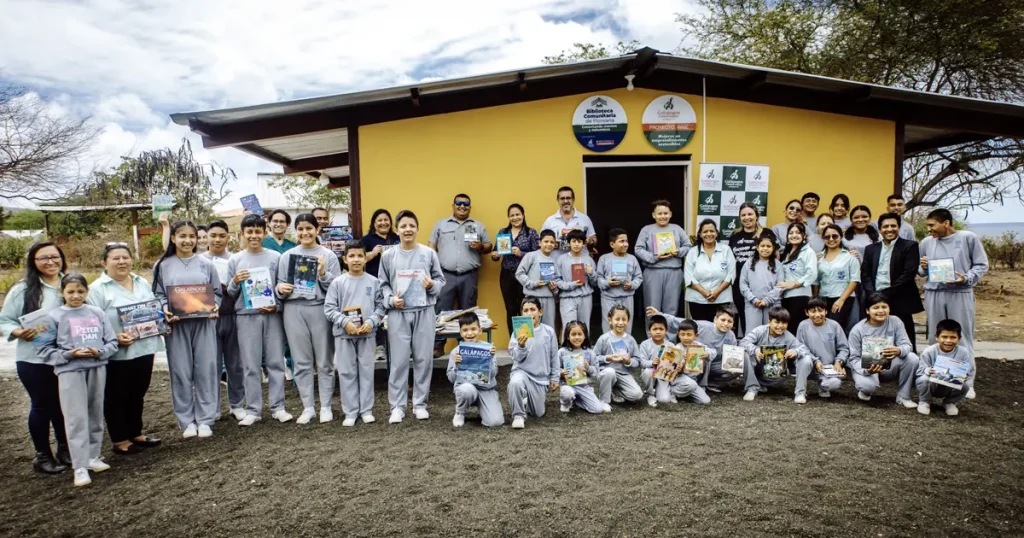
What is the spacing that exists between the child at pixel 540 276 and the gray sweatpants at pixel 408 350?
144cm

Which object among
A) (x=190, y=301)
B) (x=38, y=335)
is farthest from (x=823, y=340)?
(x=38, y=335)

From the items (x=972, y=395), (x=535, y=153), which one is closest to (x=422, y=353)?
(x=535, y=153)

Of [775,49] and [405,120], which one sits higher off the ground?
[775,49]

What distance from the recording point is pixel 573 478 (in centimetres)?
366

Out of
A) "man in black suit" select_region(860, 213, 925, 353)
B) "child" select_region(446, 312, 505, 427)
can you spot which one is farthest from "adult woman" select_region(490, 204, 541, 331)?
"man in black suit" select_region(860, 213, 925, 353)

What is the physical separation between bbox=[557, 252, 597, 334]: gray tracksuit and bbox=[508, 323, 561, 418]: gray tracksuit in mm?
Result: 1208

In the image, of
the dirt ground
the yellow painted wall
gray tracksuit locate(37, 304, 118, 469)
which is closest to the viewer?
the dirt ground

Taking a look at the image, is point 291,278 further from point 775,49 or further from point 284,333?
point 775,49

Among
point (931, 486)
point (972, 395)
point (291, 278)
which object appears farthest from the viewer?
point (972, 395)

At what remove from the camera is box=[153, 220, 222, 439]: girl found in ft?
15.3

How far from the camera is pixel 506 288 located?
273 inches

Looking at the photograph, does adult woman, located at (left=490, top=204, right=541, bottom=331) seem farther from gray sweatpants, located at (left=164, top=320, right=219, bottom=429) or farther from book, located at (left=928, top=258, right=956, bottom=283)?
book, located at (left=928, top=258, right=956, bottom=283)

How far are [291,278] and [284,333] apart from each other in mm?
560

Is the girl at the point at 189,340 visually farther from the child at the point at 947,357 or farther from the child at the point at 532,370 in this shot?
the child at the point at 947,357
